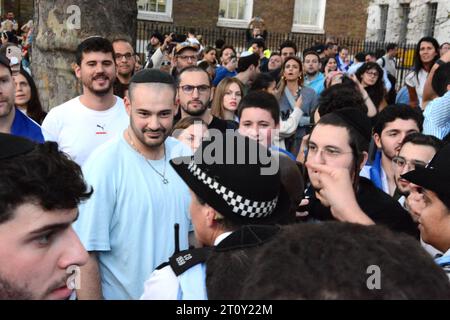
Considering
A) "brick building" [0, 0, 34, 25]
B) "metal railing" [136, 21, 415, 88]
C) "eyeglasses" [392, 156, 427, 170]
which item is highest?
"brick building" [0, 0, 34, 25]

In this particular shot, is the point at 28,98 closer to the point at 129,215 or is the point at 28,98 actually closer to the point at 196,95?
the point at 196,95

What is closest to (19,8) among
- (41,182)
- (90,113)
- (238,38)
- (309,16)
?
(238,38)

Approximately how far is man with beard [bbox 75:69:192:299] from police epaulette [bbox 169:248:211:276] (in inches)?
35.3

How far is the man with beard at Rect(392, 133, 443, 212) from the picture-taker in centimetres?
353

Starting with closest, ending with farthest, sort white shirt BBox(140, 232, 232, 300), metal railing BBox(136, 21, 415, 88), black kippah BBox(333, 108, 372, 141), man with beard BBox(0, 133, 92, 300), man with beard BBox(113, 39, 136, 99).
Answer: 1. man with beard BBox(0, 133, 92, 300)
2. white shirt BBox(140, 232, 232, 300)
3. black kippah BBox(333, 108, 372, 141)
4. man with beard BBox(113, 39, 136, 99)
5. metal railing BBox(136, 21, 415, 88)

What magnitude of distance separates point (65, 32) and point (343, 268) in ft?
16.0

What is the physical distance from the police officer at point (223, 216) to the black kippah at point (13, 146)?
63 cm

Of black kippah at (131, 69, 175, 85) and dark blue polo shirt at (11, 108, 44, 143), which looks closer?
black kippah at (131, 69, 175, 85)

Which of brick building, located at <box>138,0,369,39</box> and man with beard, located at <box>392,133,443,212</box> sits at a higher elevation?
brick building, located at <box>138,0,369,39</box>

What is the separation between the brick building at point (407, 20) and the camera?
74.1 ft

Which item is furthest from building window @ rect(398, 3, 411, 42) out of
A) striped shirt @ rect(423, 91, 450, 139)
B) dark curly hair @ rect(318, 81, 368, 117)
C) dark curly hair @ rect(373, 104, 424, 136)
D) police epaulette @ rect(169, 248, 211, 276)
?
police epaulette @ rect(169, 248, 211, 276)

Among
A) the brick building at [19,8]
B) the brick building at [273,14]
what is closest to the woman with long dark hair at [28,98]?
the brick building at [19,8]

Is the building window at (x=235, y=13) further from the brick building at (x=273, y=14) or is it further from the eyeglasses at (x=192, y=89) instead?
the eyeglasses at (x=192, y=89)

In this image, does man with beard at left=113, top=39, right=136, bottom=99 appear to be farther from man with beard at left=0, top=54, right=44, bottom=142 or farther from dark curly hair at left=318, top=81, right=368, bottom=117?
dark curly hair at left=318, top=81, right=368, bottom=117
